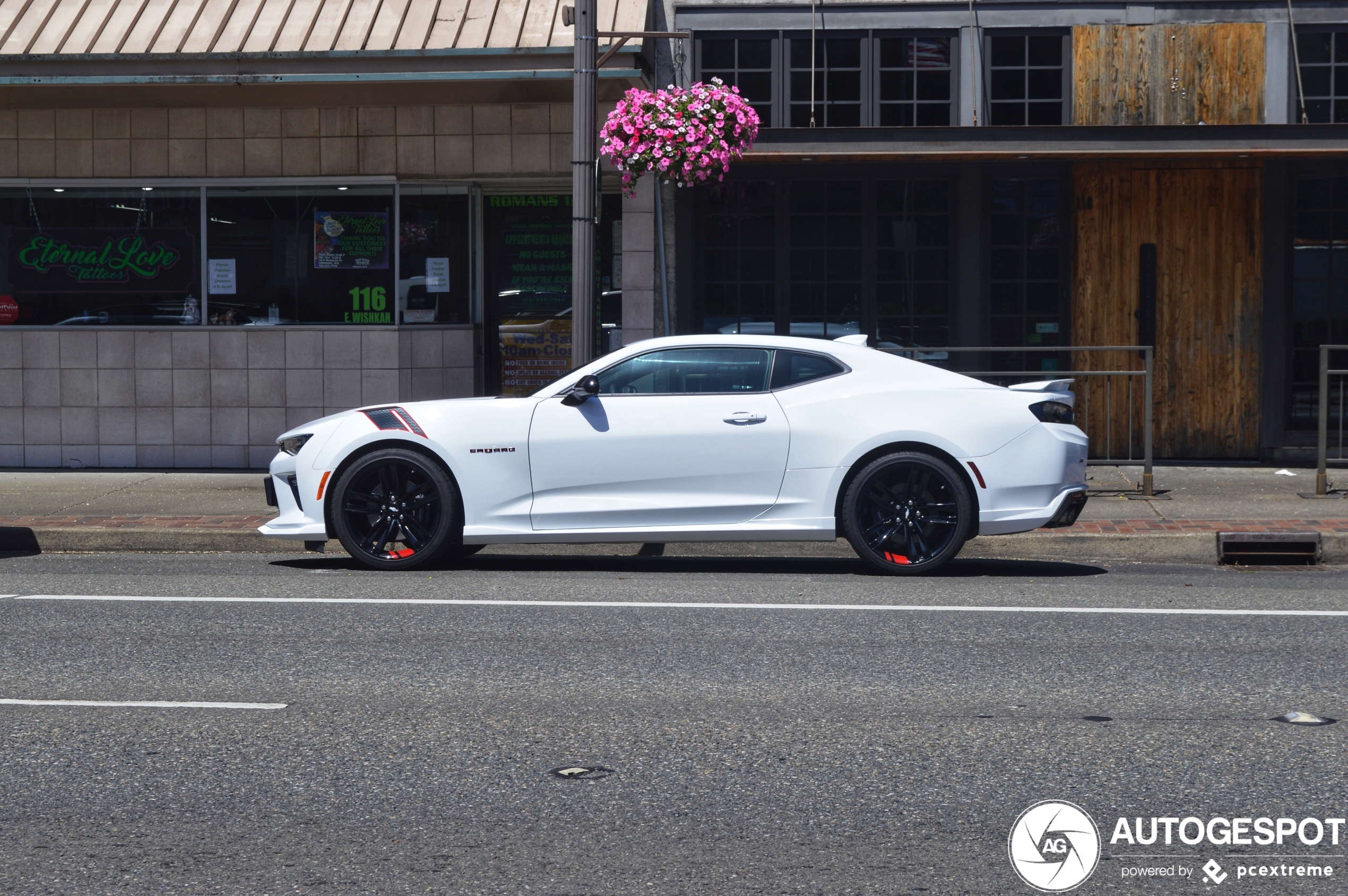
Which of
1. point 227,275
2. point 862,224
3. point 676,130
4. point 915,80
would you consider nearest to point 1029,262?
point 862,224

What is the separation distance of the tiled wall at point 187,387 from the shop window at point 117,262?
0.24 m

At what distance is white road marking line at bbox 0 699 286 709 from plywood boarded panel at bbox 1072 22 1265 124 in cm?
1078

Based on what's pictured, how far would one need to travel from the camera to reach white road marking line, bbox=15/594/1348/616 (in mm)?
7703

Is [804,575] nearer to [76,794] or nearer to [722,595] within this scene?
[722,595]

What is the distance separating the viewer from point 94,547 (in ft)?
34.7

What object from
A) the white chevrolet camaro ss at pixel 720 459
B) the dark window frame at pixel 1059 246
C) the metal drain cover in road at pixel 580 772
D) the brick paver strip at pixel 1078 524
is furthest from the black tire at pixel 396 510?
the dark window frame at pixel 1059 246

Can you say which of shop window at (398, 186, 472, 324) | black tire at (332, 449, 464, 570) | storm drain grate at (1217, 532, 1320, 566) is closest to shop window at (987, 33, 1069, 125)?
shop window at (398, 186, 472, 324)

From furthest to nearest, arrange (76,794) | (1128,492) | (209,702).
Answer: (1128,492), (209,702), (76,794)

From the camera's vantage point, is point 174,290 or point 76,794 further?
point 174,290

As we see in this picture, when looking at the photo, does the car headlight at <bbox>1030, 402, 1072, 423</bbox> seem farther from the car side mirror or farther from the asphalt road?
the car side mirror

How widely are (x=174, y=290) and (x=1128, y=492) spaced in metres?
9.13

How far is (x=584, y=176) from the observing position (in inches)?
439

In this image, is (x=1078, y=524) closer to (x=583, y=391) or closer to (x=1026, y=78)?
(x=583, y=391)

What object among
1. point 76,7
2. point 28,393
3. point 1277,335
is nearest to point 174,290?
point 28,393
